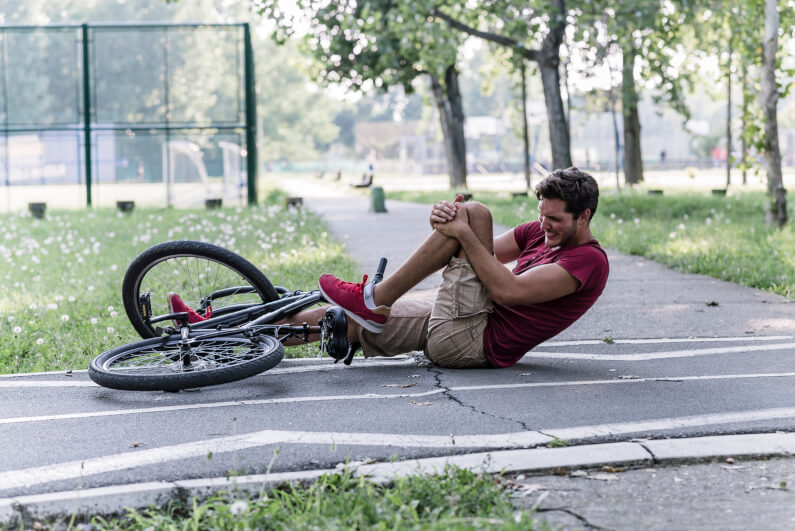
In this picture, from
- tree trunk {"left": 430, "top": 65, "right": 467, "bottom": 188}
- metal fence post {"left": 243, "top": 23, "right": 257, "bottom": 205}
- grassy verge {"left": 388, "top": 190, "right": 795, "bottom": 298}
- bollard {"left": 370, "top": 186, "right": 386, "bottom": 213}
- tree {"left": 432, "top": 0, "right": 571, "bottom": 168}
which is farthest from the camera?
tree trunk {"left": 430, "top": 65, "right": 467, "bottom": 188}

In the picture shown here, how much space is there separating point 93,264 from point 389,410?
23.1 ft

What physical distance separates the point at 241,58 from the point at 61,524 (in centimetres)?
2069

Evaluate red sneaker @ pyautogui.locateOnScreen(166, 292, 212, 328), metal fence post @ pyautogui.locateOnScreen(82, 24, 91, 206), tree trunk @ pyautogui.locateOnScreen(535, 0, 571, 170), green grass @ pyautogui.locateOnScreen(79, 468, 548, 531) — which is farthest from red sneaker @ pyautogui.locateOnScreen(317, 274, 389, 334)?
metal fence post @ pyautogui.locateOnScreen(82, 24, 91, 206)

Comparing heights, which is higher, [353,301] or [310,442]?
[353,301]

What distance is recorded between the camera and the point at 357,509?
3158mm

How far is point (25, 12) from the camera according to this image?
2844 inches

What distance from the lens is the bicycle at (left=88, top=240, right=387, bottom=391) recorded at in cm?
488

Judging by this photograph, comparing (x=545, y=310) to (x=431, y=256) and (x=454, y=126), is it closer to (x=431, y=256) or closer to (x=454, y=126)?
(x=431, y=256)

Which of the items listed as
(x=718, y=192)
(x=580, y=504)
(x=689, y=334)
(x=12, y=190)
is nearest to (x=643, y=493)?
(x=580, y=504)

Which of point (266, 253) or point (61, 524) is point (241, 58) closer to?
point (266, 253)

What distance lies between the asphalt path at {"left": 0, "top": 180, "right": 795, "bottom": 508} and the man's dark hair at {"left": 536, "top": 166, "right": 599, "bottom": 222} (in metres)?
0.91

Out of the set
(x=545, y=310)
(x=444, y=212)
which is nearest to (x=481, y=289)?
(x=545, y=310)

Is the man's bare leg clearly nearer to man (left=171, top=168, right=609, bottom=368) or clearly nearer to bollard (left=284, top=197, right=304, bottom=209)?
man (left=171, top=168, right=609, bottom=368)

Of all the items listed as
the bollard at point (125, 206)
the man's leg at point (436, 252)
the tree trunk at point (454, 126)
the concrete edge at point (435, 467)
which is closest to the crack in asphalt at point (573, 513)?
the concrete edge at point (435, 467)
